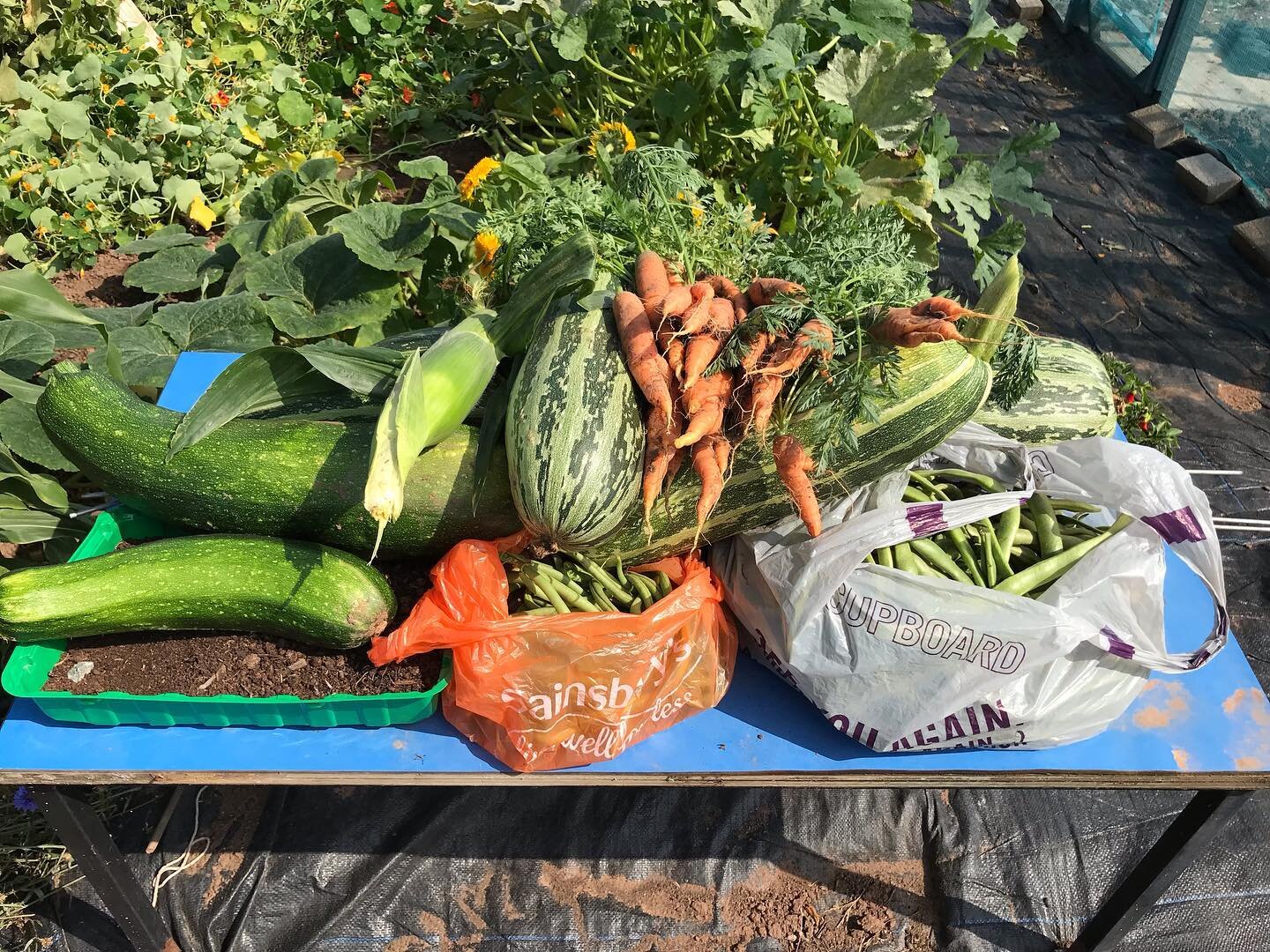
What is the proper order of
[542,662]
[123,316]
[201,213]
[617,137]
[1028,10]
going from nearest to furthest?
[542,662] < [123,316] < [617,137] < [201,213] < [1028,10]

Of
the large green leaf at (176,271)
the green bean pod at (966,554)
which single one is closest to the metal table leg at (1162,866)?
the green bean pod at (966,554)

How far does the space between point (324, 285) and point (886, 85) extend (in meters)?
1.80

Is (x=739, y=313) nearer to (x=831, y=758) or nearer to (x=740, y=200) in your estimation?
(x=831, y=758)

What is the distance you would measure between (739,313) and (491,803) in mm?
1489

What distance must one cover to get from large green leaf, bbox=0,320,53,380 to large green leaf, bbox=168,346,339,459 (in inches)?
→ 40.6

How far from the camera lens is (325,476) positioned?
1599 millimetres

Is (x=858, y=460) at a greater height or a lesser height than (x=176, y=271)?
greater

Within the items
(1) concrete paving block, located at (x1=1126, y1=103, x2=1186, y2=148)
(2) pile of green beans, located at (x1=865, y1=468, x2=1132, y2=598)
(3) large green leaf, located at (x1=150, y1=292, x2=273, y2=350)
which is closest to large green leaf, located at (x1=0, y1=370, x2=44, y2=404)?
(3) large green leaf, located at (x1=150, y1=292, x2=273, y2=350)

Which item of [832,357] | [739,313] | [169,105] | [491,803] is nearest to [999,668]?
[832,357]

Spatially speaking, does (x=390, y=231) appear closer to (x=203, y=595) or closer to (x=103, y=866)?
(x=203, y=595)

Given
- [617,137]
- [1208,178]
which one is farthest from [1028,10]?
[617,137]

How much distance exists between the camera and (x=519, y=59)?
11.7 ft

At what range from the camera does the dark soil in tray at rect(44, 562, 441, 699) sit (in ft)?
5.03

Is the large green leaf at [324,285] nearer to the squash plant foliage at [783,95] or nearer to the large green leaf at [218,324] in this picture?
the large green leaf at [218,324]
